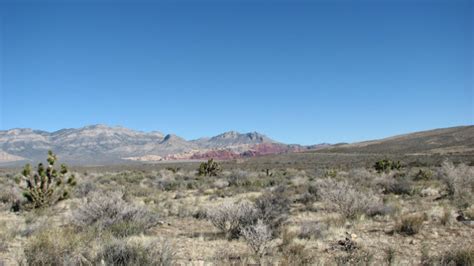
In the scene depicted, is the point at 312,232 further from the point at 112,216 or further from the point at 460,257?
the point at 112,216

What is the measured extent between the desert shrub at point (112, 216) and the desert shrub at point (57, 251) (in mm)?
2338

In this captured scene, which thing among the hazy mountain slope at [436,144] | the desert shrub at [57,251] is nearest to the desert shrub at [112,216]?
the desert shrub at [57,251]

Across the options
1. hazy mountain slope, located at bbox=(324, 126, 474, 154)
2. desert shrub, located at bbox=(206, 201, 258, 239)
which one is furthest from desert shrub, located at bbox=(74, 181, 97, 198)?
hazy mountain slope, located at bbox=(324, 126, 474, 154)

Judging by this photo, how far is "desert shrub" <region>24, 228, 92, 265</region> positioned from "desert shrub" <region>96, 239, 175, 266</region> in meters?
0.30

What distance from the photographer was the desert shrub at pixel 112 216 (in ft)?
37.1

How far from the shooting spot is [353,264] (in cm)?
700

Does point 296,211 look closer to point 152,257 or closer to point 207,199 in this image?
point 207,199

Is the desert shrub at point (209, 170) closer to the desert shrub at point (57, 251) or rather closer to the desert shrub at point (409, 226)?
the desert shrub at point (409, 226)

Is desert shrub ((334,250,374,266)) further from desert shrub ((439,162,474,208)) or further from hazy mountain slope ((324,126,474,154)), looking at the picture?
hazy mountain slope ((324,126,474,154))

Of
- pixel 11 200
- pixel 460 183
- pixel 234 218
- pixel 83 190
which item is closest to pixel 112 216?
pixel 234 218

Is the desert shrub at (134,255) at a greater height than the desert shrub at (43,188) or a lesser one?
lesser

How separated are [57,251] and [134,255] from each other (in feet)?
5.01

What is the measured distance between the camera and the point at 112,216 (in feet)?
39.6

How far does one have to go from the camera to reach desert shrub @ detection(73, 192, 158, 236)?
11.3m
